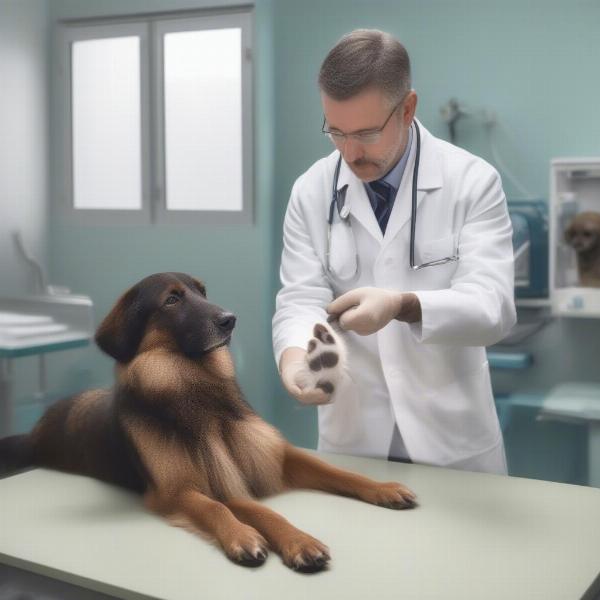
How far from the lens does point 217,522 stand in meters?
1.08

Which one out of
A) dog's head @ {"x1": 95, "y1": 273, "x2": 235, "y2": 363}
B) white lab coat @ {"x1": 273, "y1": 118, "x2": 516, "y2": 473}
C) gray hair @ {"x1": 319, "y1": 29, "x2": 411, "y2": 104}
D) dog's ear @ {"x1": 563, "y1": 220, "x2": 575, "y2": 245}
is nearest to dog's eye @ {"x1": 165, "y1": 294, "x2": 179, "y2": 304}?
dog's head @ {"x1": 95, "y1": 273, "x2": 235, "y2": 363}

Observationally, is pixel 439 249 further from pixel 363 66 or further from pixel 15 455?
pixel 15 455

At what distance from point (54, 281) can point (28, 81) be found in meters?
0.40

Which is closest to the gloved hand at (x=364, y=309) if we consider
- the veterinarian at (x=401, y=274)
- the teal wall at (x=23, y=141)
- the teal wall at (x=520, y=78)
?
the veterinarian at (x=401, y=274)

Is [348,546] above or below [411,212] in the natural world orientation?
below

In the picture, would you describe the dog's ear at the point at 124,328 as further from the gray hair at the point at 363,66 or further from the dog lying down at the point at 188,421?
the gray hair at the point at 363,66

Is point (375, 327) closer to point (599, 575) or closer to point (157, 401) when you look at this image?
point (157, 401)

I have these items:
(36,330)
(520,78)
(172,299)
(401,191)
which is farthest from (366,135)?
(520,78)

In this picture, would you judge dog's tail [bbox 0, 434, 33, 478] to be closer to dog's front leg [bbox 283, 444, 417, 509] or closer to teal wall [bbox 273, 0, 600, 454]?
dog's front leg [bbox 283, 444, 417, 509]

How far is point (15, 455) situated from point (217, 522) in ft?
1.80

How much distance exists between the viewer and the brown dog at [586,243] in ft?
8.43

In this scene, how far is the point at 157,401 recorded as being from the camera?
1.20m

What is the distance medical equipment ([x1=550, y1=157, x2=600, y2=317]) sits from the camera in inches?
99.6

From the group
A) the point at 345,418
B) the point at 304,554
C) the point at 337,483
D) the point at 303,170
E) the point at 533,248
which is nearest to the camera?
the point at 304,554
